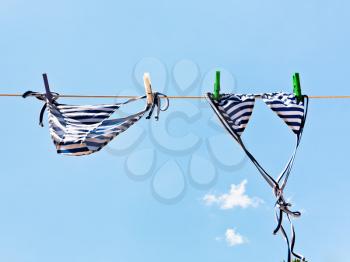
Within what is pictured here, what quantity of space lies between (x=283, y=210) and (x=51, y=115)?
266cm

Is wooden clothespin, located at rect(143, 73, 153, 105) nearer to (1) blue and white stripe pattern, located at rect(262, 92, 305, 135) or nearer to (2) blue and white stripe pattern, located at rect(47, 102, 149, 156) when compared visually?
(2) blue and white stripe pattern, located at rect(47, 102, 149, 156)

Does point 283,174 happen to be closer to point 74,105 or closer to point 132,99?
point 132,99

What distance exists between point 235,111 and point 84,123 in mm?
1685

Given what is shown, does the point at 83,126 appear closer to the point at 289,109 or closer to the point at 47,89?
the point at 47,89

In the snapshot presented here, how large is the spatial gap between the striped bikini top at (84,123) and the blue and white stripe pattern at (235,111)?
63cm

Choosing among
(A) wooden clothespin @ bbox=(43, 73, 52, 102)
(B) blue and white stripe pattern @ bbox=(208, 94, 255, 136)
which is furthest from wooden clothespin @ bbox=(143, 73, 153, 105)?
(A) wooden clothespin @ bbox=(43, 73, 52, 102)

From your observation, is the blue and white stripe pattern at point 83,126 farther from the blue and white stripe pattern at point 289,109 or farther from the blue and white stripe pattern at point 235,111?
the blue and white stripe pattern at point 289,109

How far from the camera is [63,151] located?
491 cm

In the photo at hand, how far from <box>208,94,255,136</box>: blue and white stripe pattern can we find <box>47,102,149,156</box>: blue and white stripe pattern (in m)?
0.86

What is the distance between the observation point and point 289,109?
5.52m

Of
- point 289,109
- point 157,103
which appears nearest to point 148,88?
point 157,103

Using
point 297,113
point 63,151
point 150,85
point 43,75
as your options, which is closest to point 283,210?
point 297,113

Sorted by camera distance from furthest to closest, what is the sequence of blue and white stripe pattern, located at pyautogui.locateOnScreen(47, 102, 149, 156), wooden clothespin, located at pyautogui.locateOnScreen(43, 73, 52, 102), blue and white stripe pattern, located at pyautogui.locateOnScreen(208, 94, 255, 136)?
blue and white stripe pattern, located at pyautogui.locateOnScreen(208, 94, 255, 136) → wooden clothespin, located at pyautogui.locateOnScreen(43, 73, 52, 102) → blue and white stripe pattern, located at pyautogui.locateOnScreen(47, 102, 149, 156)

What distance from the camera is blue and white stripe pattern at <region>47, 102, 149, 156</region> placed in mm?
4914
